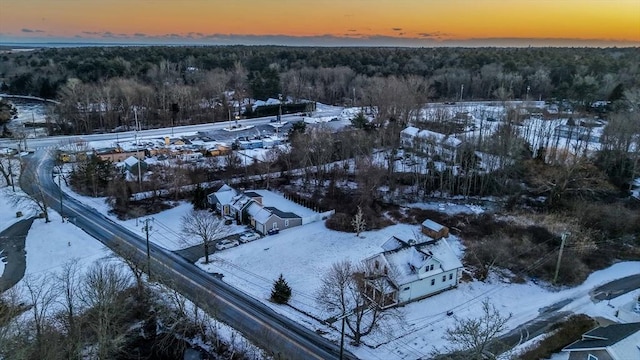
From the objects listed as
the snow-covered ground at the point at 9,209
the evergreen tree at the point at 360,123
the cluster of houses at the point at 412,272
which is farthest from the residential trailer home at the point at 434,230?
the snow-covered ground at the point at 9,209

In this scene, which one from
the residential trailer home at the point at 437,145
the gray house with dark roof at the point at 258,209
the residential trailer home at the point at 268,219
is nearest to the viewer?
the residential trailer home at the point at 268,219

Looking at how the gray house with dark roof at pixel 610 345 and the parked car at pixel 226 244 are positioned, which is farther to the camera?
the parked car at pixel 226 244

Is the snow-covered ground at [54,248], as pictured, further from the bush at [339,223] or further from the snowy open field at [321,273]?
Answer: the bush at [339,223]

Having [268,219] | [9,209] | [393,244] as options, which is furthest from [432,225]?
[9,209]

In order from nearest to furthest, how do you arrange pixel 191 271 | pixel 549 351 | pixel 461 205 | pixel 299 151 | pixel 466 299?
pixel 549 351 < pixel 466 299 < pixel 191 271 < pixel 461 205 < pixel 299 151

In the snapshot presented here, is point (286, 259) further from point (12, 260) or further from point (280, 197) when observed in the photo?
point (12, 260)

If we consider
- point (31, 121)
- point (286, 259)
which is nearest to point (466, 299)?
point (286, 259)
